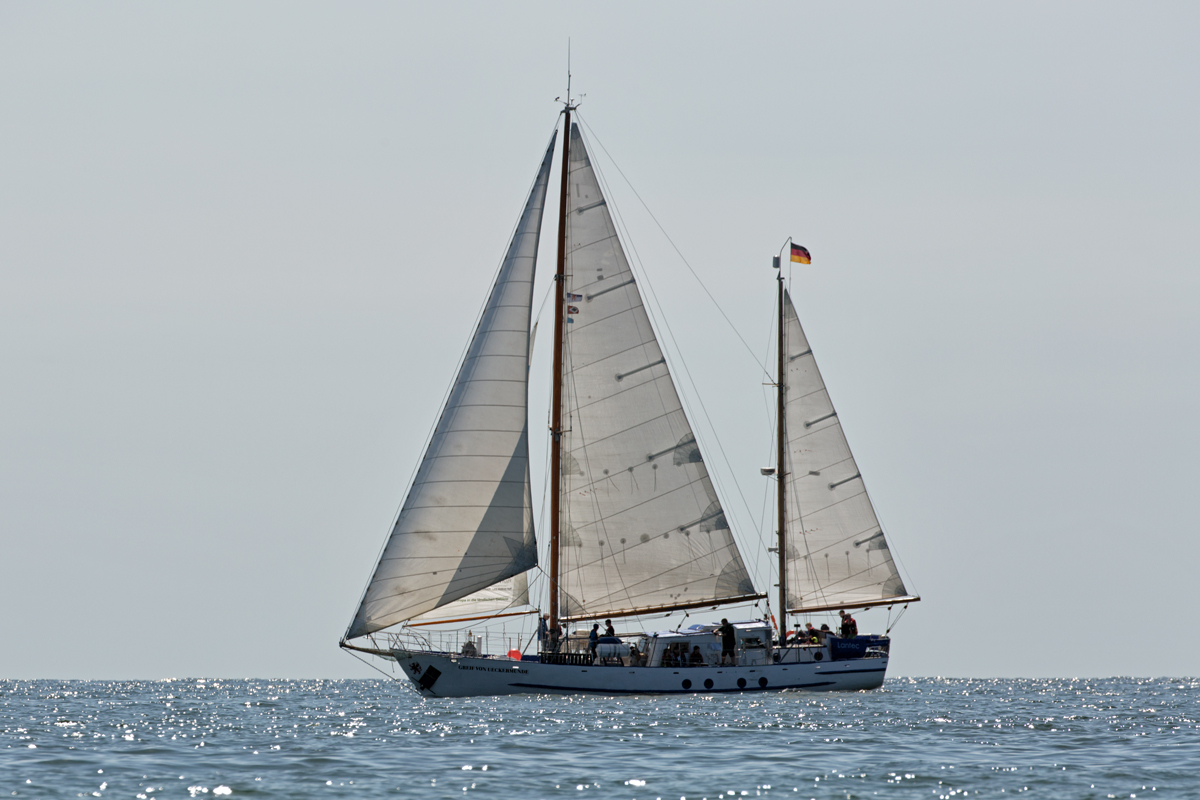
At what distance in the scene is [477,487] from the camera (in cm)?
4531

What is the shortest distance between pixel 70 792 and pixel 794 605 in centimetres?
3557

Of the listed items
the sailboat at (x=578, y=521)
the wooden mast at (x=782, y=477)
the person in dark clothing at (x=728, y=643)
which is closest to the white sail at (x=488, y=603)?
the sailboat at (x=578, y=521)

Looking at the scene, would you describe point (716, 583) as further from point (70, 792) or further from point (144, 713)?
point (70, 792)

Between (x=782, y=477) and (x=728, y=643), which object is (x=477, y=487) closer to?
(x=728, y=643)

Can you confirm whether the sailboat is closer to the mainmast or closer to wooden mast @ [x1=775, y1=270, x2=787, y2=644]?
the mainmast

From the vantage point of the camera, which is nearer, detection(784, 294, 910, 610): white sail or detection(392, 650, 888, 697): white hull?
detection(392, 650, 888, 697): white hull

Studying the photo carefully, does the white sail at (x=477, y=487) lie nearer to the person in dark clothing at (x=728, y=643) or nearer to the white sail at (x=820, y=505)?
the person in dark clothing at (x=728, y=643)

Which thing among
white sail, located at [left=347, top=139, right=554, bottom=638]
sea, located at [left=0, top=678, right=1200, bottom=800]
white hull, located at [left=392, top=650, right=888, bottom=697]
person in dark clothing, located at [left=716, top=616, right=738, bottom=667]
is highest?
white sail, located at [left=347, top=139, right=554, bottom=638]

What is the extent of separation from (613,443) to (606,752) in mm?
18606

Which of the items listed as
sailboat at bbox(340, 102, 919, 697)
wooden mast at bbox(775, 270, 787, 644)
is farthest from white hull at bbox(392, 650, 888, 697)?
wooden mast at bbox(775, 270, 787, 644)

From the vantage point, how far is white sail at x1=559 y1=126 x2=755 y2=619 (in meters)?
48.9

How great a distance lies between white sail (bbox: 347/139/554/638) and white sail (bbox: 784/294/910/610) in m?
14.3

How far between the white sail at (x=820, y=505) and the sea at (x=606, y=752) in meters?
9.53

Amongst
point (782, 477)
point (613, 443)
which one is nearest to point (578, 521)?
point (613, 443)
